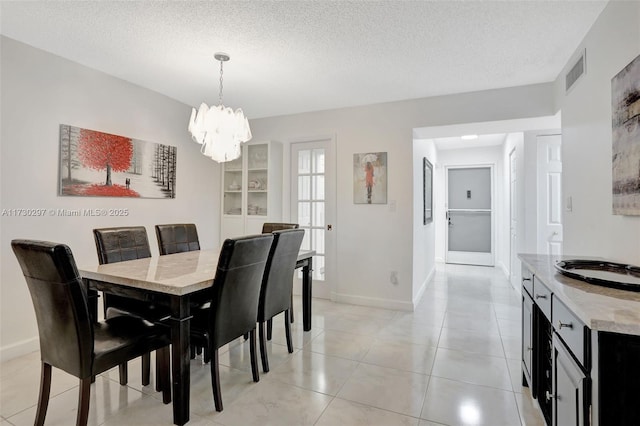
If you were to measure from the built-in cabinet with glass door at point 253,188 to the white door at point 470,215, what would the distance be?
4.13 metres

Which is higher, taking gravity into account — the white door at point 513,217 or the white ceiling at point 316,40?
the white ceiling at point 316,40

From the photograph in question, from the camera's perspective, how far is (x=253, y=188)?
434cm

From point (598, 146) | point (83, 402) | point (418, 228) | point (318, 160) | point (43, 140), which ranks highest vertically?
point (318, 160)

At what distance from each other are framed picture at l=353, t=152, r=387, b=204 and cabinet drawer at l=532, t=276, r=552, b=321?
2191 mm

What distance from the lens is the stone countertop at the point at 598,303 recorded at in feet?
2.81

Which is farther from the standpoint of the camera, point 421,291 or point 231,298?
point 421,291

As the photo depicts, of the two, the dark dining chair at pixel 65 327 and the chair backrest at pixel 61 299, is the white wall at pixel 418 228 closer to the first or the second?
the dark dining chair at pixel 65 327

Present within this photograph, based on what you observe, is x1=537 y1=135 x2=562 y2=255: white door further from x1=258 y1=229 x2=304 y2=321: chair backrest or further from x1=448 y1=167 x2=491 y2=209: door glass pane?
x1=258 y1=229 x2=304 y2=321: chair backrest

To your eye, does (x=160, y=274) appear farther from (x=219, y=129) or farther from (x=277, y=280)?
(x=219, y=129)

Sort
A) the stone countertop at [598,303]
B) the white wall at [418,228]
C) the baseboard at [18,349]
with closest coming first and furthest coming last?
the stone countertop at [598,303], the baseboard at [18,349], the white wall at [418,228]

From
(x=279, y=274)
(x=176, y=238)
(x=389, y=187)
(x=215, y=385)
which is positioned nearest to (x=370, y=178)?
(x=389, y=187)

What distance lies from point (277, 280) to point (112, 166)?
2143mm

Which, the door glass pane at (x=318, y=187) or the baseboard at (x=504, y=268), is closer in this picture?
the door glass pane at (x=318, y=187)

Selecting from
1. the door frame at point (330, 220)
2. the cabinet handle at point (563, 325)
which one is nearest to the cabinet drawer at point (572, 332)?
the cabinet handle at point (563, 325)
